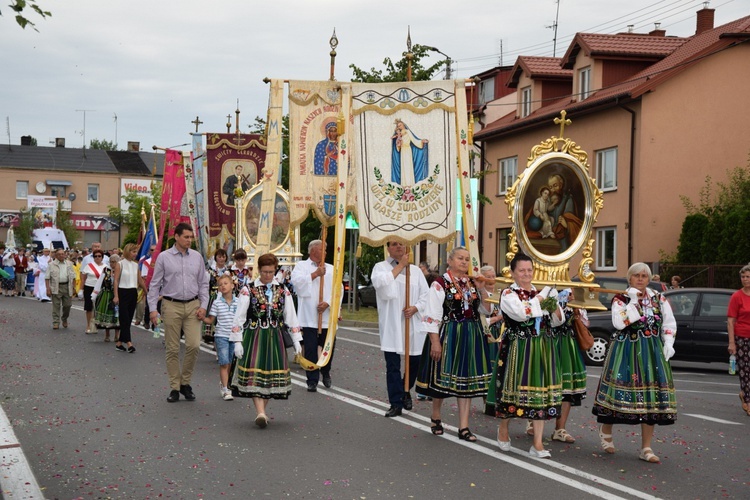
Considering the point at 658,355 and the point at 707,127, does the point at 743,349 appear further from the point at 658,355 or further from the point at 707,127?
the point at 707,127

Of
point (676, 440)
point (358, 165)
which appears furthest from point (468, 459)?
point (358, 165)

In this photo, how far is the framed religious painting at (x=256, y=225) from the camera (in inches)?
802

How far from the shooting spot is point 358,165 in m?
11.6

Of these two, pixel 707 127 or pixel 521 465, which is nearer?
pixel 521 465

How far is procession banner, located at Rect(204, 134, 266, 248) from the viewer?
20438mm

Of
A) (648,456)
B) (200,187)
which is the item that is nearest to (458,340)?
(648,456)

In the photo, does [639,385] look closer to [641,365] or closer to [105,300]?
[641,365]

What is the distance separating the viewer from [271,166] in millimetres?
11969

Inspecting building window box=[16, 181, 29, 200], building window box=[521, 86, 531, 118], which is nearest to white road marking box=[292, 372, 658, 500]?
building window box=[521, 86, 531, 118]

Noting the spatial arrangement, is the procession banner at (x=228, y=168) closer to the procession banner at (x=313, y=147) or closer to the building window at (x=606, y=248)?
the procession banner at (x=313, y=147)

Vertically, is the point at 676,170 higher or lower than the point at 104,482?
higher

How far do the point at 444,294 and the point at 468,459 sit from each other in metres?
1.63

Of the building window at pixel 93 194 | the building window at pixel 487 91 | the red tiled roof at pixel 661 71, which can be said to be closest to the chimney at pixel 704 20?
the red tiled roof at pixel 661 71

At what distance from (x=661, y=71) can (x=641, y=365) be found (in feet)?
79.9
